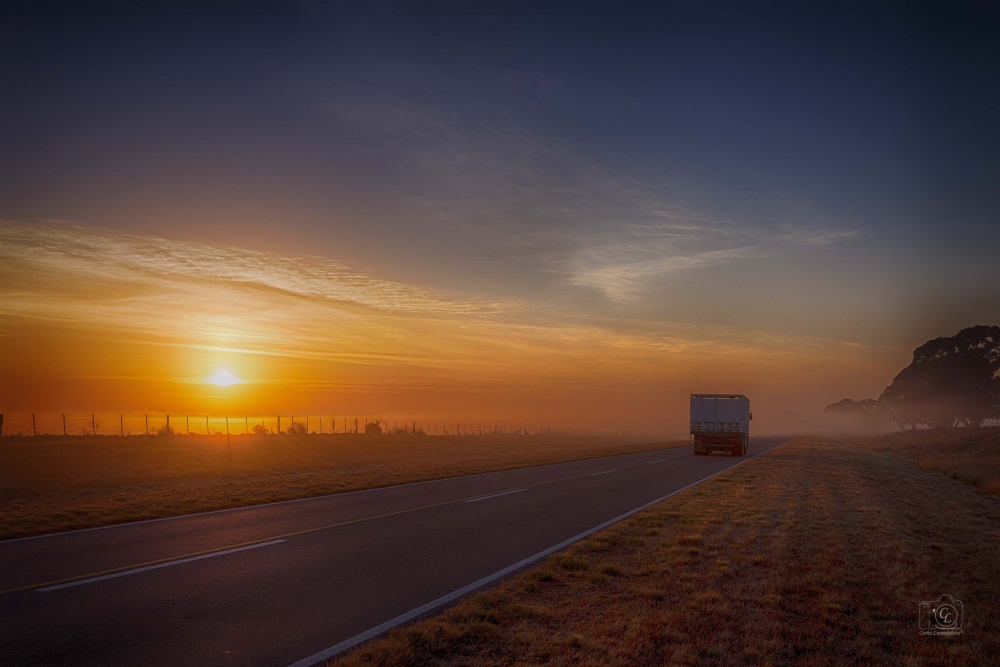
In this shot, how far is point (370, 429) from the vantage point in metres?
70.1

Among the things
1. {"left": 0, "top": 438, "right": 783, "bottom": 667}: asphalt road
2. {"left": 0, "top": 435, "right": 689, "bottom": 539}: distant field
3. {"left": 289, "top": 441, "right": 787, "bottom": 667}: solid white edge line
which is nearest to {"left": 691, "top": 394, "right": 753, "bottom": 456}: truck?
{"left": 0, "top": 435, "right": 689, "bottom": 539}: distant field

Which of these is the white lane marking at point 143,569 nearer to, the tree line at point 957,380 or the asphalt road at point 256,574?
the asphalt road at point 256,574

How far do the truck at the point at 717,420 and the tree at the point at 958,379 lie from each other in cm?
4808

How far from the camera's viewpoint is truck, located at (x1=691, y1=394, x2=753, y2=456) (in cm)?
3928

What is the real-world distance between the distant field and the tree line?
5567 cm

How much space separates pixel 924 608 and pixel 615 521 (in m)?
6.61

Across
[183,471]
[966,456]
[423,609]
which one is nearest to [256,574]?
[423,609]

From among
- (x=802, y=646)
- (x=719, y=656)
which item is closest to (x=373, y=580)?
(x=719, y=656)

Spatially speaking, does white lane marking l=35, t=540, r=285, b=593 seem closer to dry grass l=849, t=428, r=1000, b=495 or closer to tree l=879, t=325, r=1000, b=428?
dry grass l=849, t=428, r=1000, b=495

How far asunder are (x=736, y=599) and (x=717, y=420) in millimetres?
33954

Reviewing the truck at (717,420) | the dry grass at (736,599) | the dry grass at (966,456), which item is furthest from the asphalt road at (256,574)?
the truck at (717,420)

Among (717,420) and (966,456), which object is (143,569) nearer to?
(717,420)

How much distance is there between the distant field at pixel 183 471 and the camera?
14633mm

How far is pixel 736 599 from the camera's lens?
24.1 feet
